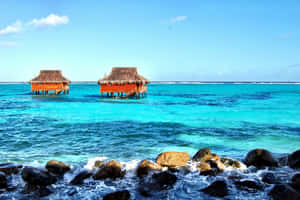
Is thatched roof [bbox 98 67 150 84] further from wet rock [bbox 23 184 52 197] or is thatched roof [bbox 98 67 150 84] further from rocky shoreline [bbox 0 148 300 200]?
wet rock [bbox 23 184 52 197]

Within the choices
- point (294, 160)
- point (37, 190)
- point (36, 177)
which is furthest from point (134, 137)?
point (294, 160)

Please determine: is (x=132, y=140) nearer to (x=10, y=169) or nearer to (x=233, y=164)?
(x=233, y=164)

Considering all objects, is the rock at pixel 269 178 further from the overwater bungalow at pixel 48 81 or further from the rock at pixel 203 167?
the overwater bungalow at pixel 48 81

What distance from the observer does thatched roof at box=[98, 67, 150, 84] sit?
29.4m

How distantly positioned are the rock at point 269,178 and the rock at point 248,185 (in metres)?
0.35

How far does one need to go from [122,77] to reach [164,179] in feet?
78.5

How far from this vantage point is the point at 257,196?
5.56 m

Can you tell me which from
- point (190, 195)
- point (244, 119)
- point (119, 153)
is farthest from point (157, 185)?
point (244, 119)

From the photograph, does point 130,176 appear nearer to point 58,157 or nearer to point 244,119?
point 58,157

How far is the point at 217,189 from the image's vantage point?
5801mm

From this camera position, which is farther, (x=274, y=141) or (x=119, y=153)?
(x=274, y=141)

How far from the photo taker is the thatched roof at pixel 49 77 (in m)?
35.2

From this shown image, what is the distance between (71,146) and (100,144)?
1045 millimetres

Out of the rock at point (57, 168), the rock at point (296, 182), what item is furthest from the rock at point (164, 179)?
the rock at point (296, 182)
